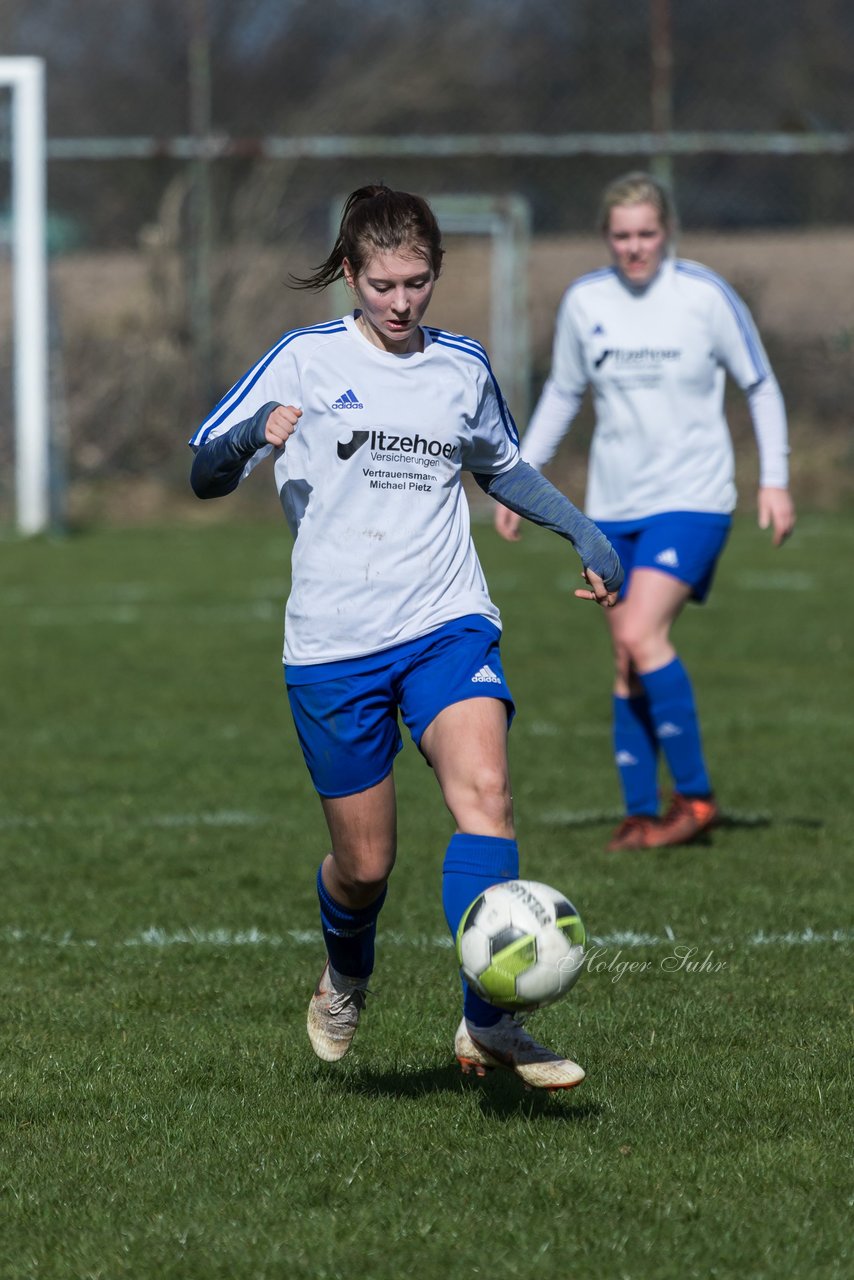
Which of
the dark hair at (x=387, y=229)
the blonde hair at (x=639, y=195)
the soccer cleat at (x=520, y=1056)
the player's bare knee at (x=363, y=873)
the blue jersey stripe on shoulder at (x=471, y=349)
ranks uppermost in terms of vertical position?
the blonde hair at (x=639, y=195)

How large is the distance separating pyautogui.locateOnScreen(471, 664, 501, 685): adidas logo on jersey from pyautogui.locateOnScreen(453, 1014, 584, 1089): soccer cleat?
2.20 feet

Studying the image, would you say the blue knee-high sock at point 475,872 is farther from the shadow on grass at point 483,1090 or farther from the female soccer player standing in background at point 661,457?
the female soccer player standing in background at point 661,457

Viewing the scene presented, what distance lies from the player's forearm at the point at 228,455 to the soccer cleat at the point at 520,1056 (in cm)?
121

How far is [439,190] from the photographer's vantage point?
809 inches

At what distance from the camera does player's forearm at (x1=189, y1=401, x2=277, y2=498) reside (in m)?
4.16

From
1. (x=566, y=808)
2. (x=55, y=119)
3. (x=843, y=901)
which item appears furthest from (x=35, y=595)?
(x=55, y=119)

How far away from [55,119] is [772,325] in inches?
450

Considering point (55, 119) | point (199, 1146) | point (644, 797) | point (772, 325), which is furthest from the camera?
point (55, 119)

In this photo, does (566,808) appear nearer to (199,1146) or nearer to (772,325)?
(199,1146)

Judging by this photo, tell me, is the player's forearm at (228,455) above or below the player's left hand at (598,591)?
above

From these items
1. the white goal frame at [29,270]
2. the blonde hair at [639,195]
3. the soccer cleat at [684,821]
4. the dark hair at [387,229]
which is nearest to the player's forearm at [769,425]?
the blonde hair at [639,195]

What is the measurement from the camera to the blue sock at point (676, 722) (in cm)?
704

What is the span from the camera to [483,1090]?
425cm
